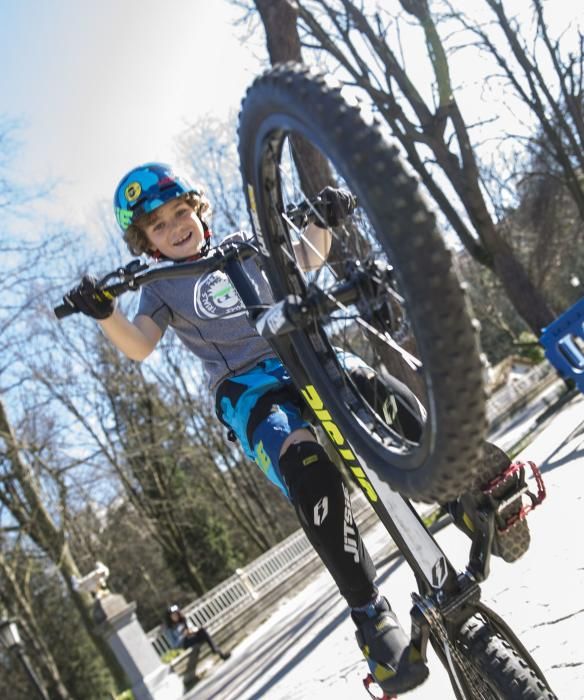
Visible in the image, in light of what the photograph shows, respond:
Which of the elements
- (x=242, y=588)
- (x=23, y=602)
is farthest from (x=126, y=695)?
(x=23, y=602)

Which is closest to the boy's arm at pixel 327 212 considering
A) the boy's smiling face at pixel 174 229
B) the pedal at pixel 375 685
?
the boy's smiling face at pixel 174 229

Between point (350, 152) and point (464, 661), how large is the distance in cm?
165

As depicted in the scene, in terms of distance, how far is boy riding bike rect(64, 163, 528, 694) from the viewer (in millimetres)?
2352

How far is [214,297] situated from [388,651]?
1490 mm

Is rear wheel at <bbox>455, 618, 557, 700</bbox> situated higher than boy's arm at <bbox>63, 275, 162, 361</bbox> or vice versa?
boy's arm at <bbox>63, 275, 162, 361</bbox>

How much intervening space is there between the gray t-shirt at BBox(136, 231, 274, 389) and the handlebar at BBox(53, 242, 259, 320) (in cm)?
31

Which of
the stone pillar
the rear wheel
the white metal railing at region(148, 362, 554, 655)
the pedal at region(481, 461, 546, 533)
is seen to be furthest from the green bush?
the pedal at region(481, 461, 546, 533)

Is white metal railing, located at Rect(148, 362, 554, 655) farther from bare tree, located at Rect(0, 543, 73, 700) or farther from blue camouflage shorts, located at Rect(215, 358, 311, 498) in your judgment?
blue camouflage shorts, located at Rect(215, 358, 311, 498)

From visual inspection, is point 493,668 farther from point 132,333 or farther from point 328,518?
point 132,333

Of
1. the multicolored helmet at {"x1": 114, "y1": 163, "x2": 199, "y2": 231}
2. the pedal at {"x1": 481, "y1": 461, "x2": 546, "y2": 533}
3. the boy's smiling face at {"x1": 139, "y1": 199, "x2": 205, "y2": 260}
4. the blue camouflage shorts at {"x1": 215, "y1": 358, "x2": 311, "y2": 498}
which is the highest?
the multicolored helmet at {"x1": 114, "y1": 163, "x2": 199, "y2": 231}

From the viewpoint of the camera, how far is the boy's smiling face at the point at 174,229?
2.94 m

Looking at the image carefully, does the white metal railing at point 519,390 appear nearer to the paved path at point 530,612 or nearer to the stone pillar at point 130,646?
the stone pillar at point 130,646

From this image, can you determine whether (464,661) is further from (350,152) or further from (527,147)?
(527,147)

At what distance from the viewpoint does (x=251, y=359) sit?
282cm
